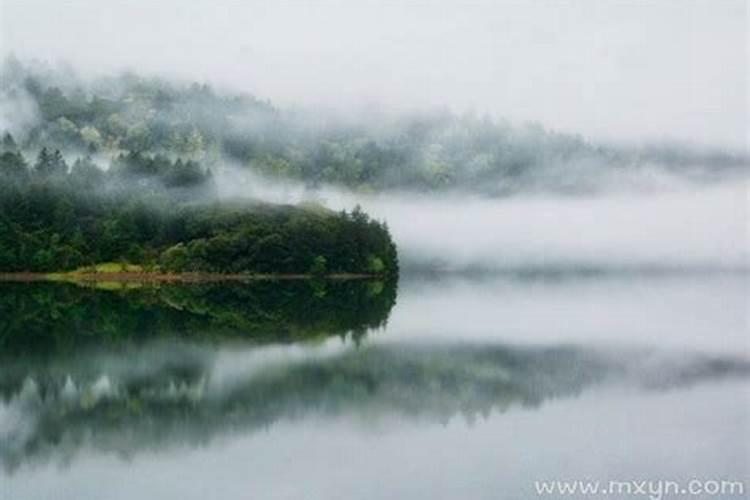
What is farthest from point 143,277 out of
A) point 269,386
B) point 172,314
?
point 269,386

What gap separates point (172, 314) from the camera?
4488cm

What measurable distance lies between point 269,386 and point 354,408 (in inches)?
119

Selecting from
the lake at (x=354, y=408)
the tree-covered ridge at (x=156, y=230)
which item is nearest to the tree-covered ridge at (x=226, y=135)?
the tree-covered ridge at (x=156, y=230)

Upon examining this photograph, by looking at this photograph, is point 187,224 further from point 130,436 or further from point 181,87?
point 181,87

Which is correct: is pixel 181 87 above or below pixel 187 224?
above

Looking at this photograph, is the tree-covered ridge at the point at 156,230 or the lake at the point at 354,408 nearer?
the lake at the point at 354,408

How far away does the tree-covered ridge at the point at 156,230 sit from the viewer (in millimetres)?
85750

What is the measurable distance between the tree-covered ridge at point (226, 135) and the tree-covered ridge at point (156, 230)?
128 ft

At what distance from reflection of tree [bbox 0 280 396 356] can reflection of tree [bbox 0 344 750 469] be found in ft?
12.5

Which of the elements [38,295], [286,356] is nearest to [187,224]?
[38,295]

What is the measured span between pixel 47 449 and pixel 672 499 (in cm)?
966

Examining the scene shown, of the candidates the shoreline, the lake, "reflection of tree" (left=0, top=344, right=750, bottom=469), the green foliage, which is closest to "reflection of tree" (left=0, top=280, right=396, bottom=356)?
the lake

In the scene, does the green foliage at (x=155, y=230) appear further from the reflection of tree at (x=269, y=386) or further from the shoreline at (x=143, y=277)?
the reflection of tree at (x=269, y=386)

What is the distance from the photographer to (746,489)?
1502cm
